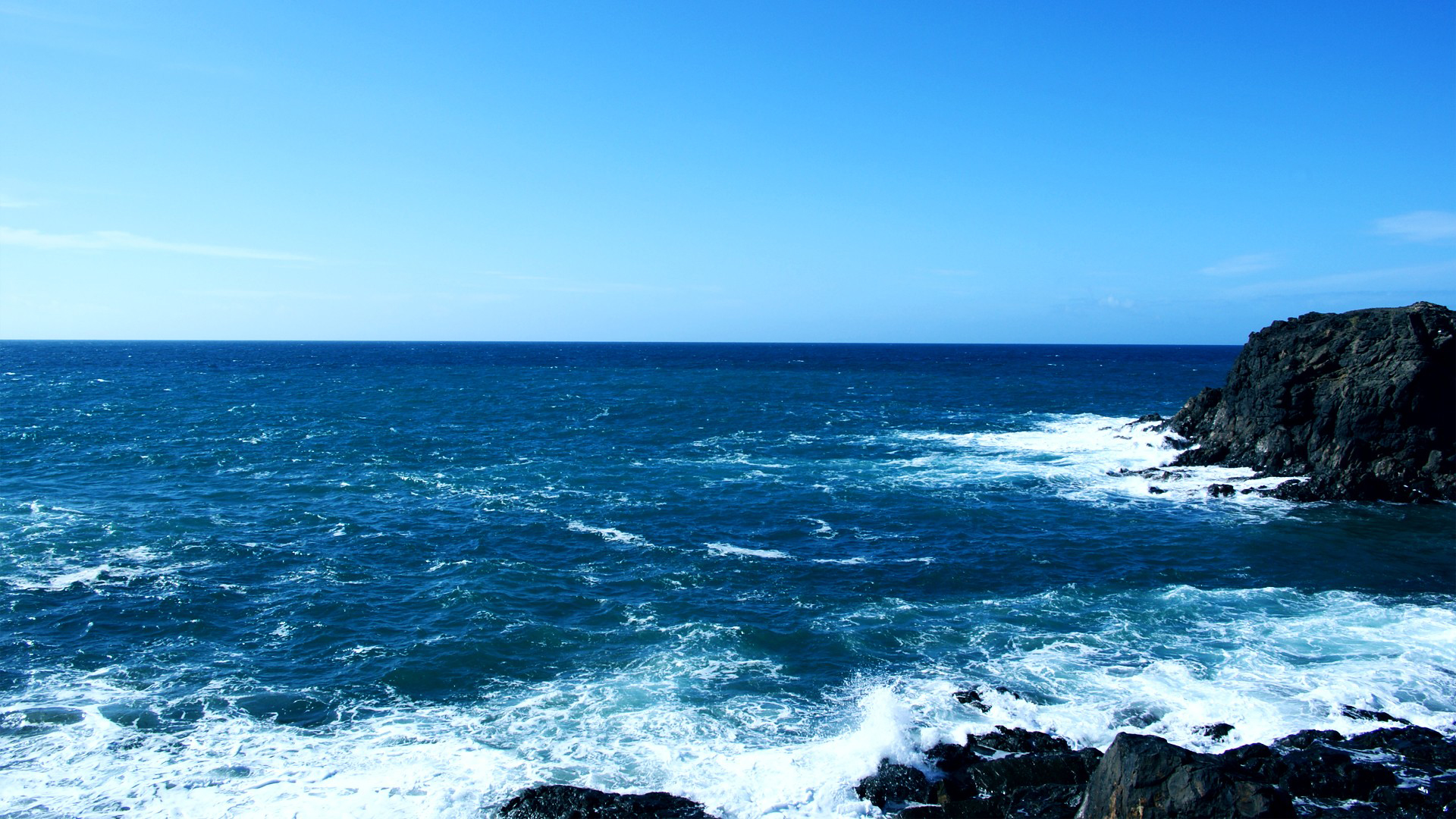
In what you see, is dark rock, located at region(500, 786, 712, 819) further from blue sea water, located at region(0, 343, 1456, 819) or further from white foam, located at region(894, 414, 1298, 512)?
white foam, located at region(894, 414, 1298, 512)

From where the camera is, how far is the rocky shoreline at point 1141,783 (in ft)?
46.1

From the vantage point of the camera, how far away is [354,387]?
99.8 metres

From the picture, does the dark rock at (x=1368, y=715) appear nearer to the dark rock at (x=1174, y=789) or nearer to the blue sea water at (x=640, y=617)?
the blue sea water at (x=640, y=617)

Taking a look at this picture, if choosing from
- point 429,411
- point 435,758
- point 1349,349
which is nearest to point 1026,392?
point 1349,349

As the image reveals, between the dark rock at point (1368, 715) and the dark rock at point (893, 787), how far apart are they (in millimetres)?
10903

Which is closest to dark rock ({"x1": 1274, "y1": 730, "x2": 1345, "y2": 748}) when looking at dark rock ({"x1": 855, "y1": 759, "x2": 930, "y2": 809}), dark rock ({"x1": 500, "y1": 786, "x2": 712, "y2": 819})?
dark rock ({"x1": 855, "y1": 759, "x2": 930, "y2": 809})

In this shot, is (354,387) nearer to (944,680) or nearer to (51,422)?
(51,422)

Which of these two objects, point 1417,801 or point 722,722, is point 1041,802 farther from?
point 722,722

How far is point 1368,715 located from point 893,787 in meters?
12.0

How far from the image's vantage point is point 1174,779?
1412cm

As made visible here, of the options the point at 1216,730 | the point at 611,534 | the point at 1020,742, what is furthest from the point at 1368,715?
the point at 611,534

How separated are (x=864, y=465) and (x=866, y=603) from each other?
2464 cm

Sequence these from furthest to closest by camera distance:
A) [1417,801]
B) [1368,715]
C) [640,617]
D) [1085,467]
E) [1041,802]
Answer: [1085,467]
[640,617]
[1368,715]
[1041,802]
[1417,801]

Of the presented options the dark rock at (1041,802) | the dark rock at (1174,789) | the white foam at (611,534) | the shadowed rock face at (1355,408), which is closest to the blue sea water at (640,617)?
the white foam at (611,534)
